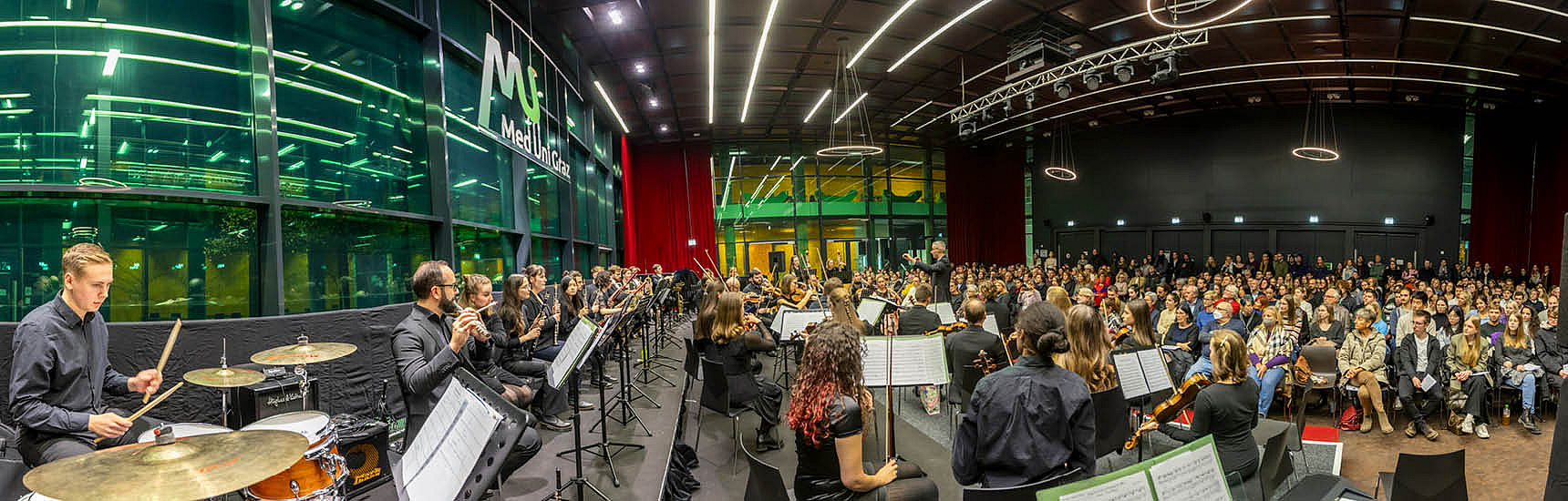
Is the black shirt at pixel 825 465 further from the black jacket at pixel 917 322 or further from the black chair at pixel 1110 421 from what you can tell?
the black jacket at pixel 917 322

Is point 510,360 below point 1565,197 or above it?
below

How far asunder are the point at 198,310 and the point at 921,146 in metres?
17.0

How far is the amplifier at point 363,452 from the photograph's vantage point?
9.84ft

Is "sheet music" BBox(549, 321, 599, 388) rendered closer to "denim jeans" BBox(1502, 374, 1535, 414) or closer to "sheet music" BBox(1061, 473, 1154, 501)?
"sheet music" BBox(1061, 473, 1154, 501)

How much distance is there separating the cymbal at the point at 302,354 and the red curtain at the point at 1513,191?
2084 cm

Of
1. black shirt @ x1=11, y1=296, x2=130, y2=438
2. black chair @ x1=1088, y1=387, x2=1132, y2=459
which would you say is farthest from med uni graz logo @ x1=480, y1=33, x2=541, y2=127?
black chair @ x1=1088, y1=387, x2=1132, y2=459

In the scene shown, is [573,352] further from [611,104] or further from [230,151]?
[611,104]

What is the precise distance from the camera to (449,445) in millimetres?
1499

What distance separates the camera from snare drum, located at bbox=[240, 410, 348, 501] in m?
2.33

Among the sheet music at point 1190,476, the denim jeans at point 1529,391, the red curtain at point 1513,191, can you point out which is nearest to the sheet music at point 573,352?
the sheet music at point 1190,476

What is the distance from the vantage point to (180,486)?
1472 mm

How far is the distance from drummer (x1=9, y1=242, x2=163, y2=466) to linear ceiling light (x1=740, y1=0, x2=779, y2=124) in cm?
659

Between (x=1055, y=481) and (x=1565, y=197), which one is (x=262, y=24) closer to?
(x=1055, y=481)

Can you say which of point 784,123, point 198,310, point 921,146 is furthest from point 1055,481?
point 921,146
